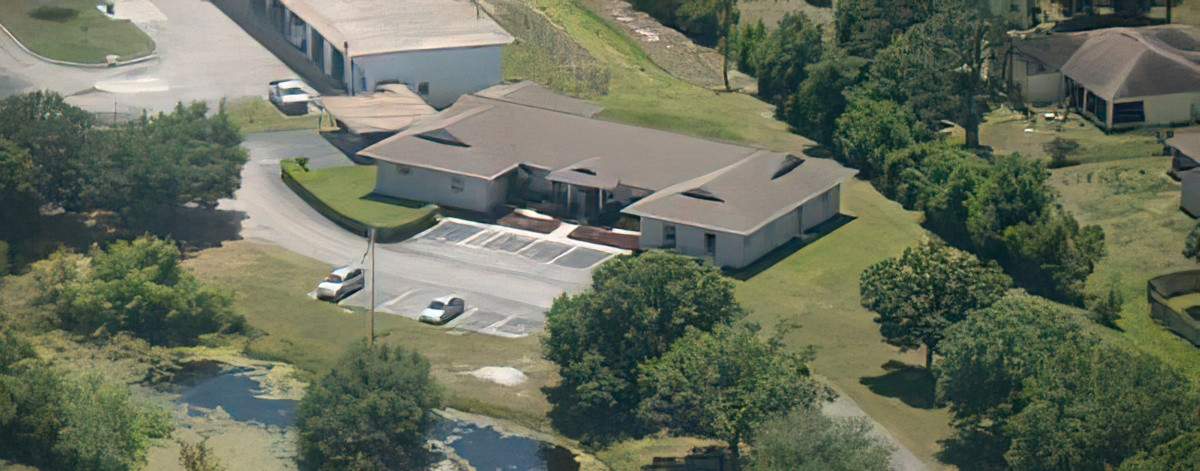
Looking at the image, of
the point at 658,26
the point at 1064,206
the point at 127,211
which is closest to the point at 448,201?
the point at 127,211

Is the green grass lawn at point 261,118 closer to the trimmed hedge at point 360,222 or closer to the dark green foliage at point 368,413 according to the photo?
the trimmed hedge at point 360,222

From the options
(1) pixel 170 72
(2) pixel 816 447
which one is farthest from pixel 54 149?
(2) pixel 816 447

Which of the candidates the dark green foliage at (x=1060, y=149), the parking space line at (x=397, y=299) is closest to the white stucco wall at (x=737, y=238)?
the parking space line at (x=397, y=299)

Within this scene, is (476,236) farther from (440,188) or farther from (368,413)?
(368,413)

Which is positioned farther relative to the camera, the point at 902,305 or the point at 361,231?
the point at 361,231

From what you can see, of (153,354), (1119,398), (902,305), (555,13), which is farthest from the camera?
(555,13)

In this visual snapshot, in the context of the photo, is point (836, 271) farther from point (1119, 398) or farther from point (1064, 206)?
point (1119, 398)
